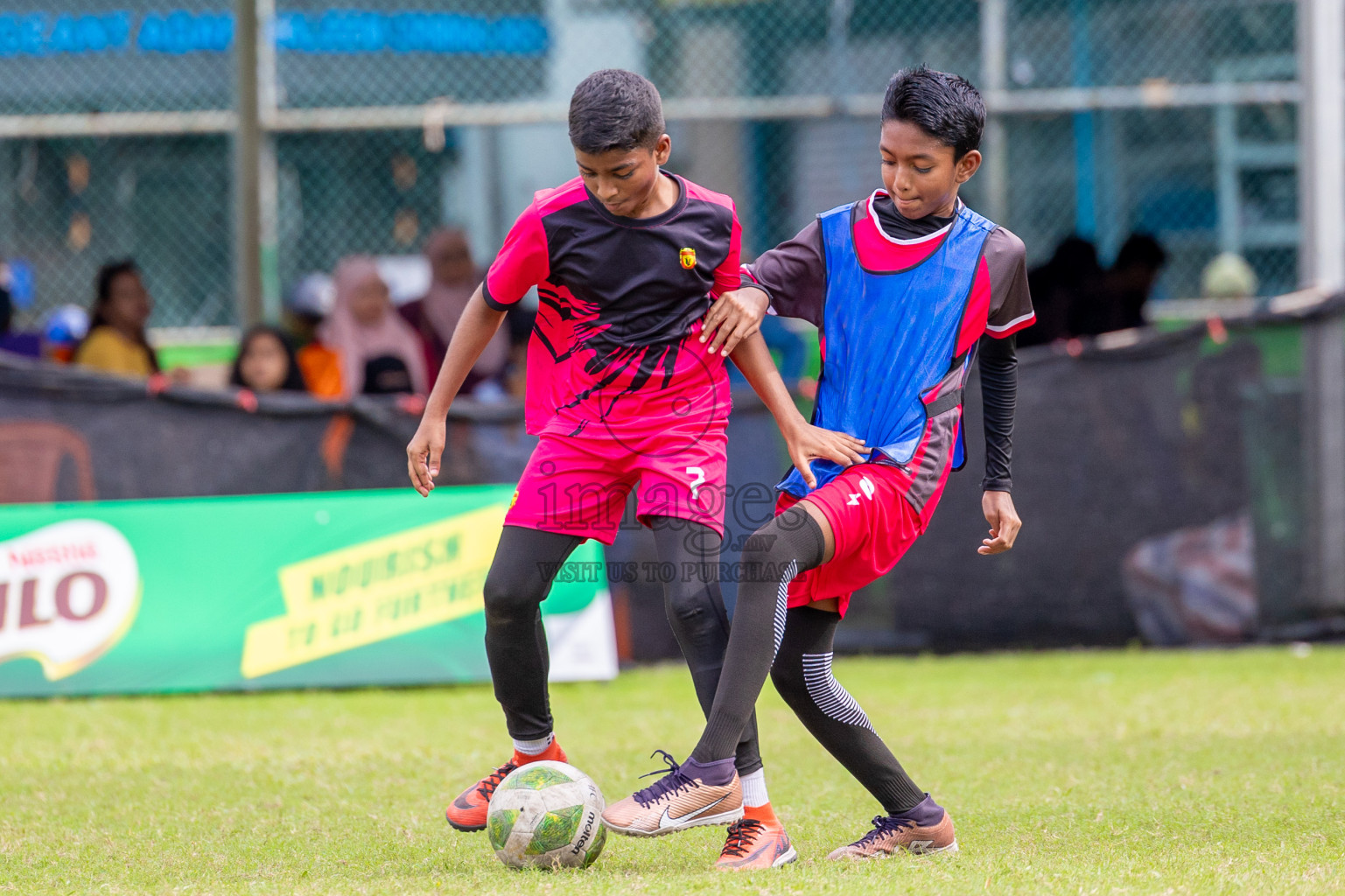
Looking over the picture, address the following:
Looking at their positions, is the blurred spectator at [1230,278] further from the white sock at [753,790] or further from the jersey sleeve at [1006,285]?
the white sock at [753,790]

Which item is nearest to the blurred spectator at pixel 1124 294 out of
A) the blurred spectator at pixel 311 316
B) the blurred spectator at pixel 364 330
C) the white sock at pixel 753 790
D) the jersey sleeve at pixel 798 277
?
the blurred spectator at pixel 364 330

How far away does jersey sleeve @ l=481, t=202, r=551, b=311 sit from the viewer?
3822 mm

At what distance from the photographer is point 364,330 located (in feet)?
30.1

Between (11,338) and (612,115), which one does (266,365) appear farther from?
(612,115)

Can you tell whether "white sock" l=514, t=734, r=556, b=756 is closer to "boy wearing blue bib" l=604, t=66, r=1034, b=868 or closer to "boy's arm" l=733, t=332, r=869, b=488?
"boy wearing blue bib" l=604, t=66, r=1034, b=868

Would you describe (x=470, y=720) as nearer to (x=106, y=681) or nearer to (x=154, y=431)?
(x=106, y=681)

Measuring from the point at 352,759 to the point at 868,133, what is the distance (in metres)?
6.88

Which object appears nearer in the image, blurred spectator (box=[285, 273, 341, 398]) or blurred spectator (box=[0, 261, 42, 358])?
blurred spectator (box=[285, 273, 341, 398])

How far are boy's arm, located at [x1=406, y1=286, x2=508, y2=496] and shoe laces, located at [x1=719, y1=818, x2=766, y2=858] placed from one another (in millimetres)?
1173

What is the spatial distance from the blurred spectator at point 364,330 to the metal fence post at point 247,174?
527 millimetres

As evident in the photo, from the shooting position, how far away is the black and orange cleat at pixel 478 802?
396 cm

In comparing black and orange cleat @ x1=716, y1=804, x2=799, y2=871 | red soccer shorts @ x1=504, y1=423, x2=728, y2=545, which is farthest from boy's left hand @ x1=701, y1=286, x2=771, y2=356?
black and orange cleat @ x1=716, y1=804, x2=799, y2=871

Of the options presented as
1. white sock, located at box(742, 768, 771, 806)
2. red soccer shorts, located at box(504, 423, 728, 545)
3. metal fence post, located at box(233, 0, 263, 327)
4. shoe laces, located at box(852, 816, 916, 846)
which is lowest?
shoe laces, located at box(852, 816, 916, 846)

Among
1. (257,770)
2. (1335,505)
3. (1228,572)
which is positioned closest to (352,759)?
(257,770)
